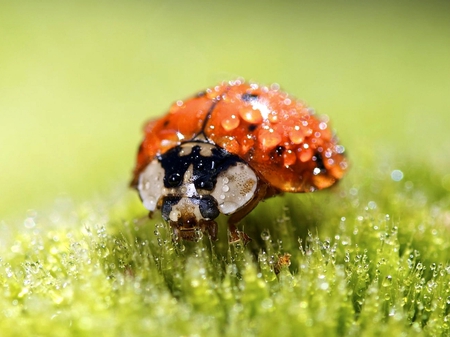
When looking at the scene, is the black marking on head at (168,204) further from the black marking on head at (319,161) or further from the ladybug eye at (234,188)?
the black marking on head at (319,161)

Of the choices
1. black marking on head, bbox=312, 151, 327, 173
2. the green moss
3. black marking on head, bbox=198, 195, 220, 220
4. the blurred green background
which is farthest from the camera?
the blurred green background

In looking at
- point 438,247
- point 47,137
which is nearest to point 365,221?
point 438,247

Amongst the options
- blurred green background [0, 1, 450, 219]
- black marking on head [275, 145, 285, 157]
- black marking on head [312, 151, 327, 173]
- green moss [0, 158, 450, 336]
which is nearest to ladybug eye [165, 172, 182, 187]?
green moss [0, 158, 450, 336]

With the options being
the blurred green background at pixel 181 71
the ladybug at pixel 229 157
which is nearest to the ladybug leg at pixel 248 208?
the ladybug at pixel 229 157

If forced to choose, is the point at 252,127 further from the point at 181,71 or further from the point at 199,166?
the point at 181,71

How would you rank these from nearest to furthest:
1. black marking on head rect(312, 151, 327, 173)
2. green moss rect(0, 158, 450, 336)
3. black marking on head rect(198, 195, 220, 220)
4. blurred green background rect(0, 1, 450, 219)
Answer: green moss rect(0, 158, 450, 336) < black marking on head rect(198, 195, 220, 220) < black marking on head rect(312, 151, 327, 173) < blurred green background rect(0, 1, 450, 219)

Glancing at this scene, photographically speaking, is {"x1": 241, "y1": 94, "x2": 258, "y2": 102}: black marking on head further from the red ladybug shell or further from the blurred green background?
the blurred green background

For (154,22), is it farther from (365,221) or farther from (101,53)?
(365,221)

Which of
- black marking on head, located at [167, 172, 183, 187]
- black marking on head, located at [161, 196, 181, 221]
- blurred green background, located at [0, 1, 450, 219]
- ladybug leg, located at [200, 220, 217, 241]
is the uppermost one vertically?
blurred green background, located at [0, 1, 450, 219]
